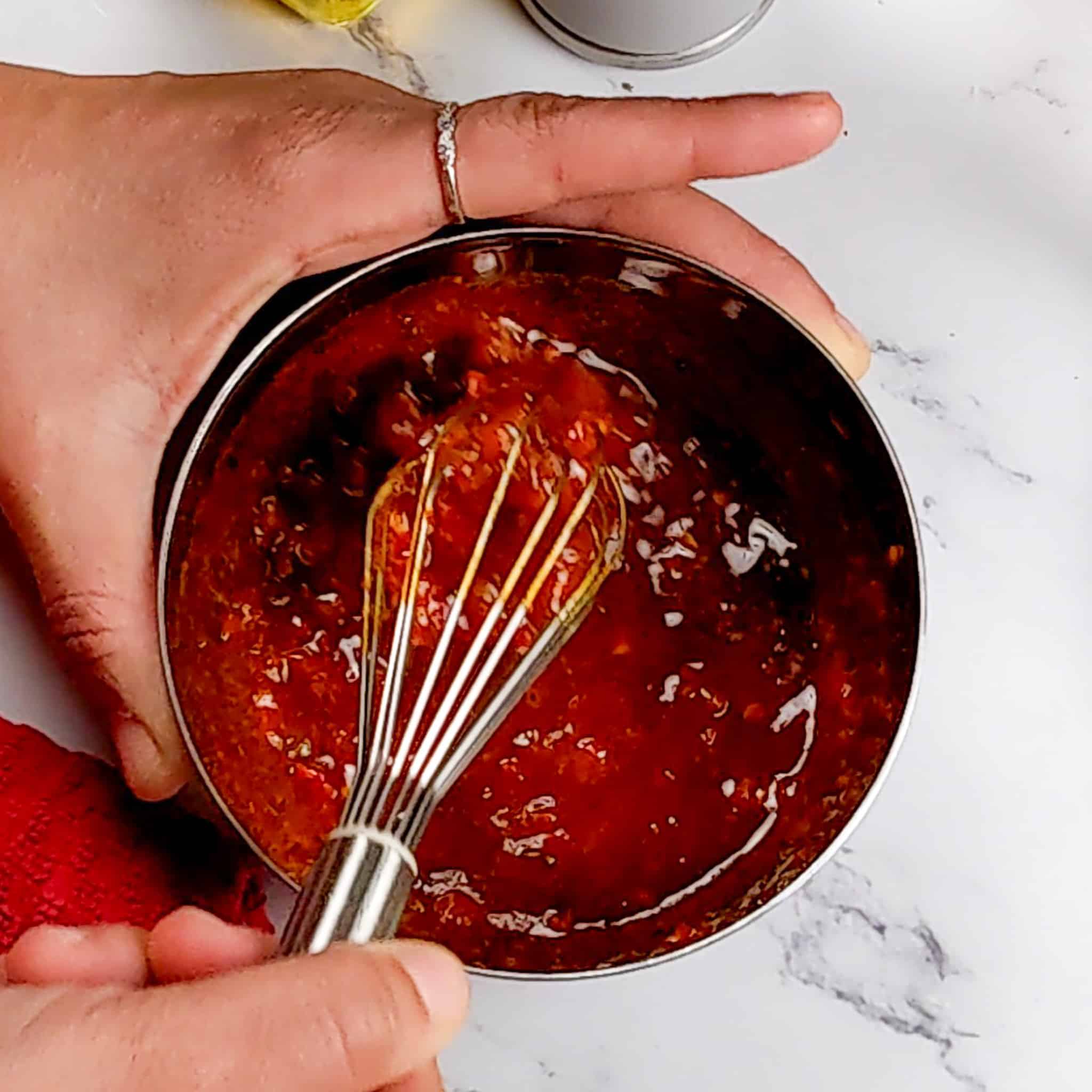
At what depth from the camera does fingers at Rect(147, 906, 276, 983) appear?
435 mm

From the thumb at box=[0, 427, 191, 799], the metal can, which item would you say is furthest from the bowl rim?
the metal can

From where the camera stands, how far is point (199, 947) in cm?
44

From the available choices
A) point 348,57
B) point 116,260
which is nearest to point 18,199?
point 116,260

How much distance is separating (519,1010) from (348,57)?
37 cm

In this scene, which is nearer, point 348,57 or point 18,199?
point 18,199

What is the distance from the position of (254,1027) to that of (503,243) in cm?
26

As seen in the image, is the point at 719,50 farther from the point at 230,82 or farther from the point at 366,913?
the point at 366,913

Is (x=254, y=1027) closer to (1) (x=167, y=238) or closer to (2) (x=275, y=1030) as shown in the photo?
(2) (x=275, y=1030)

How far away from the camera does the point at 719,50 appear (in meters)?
0.63

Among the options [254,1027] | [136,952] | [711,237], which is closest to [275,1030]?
[254,1027]

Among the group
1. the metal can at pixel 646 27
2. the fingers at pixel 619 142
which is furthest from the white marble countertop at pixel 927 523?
the fingers at pixel 619 142

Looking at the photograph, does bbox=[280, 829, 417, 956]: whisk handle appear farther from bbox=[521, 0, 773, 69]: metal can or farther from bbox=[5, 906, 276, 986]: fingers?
bbox=[521, 0, 773, 69]: metal can

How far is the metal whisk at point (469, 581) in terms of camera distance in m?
0.48

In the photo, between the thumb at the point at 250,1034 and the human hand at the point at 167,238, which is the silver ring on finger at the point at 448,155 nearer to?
the human hand at the point at 167,238
